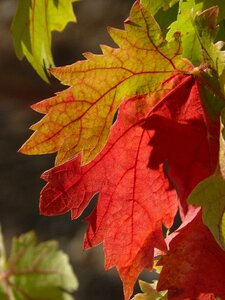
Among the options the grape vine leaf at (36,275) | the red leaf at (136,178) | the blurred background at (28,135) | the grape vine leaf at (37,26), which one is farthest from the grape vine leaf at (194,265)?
the blurred background at (28,135)

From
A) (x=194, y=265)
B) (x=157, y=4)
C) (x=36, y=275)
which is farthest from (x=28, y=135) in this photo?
(x=36, y=275)

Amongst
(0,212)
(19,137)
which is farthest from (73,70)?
(19,137)

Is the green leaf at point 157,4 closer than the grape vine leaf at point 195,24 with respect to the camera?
No

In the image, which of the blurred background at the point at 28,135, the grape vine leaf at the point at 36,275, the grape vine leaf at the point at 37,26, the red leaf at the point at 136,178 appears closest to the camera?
the grape vine leaf at the point at 36,275

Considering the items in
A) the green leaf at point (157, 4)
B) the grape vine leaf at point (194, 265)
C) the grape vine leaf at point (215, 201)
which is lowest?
the grape vine leaf at point (194, 265)

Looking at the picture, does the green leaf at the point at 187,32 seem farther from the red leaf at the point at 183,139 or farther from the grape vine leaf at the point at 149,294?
the grape vine leaf at the point at 149,294

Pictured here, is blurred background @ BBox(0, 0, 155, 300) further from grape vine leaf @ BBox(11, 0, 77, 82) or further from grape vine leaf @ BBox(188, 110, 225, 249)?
grape vine leaf @ BBox(188, 110, 225, 249)
